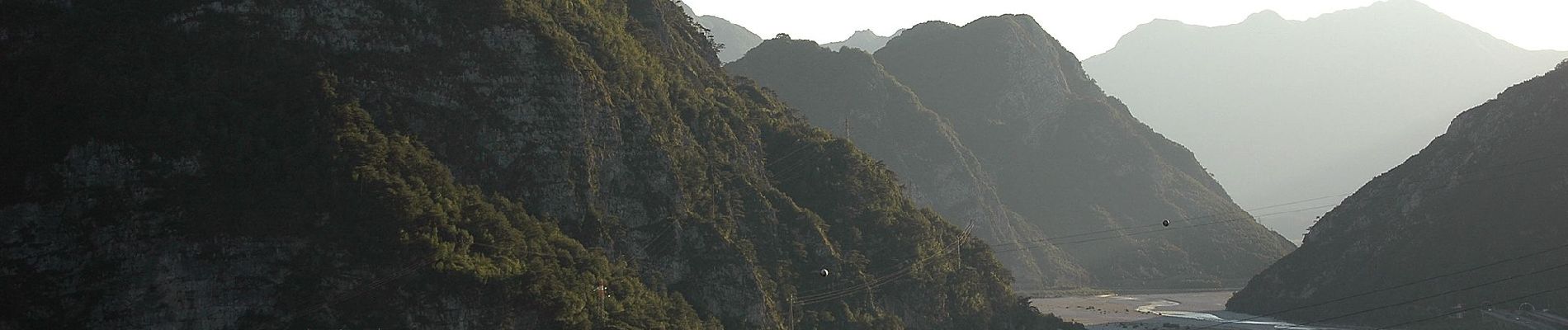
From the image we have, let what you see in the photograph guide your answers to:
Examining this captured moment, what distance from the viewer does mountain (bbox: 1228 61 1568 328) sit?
155 m

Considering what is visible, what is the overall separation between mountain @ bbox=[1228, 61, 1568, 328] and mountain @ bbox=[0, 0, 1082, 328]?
88088mm

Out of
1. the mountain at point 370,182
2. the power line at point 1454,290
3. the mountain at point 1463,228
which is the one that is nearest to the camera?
the mountain at point 370,182

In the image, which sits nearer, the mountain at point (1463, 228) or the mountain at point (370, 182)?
the mountain at point (370, 182)

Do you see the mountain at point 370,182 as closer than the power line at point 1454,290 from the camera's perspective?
Yes

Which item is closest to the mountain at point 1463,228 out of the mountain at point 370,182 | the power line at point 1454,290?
the power line at point 1454,290

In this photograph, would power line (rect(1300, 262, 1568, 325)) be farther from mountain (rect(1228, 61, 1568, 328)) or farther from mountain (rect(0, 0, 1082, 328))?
mountain (rect(0, 0, 1082, 328))

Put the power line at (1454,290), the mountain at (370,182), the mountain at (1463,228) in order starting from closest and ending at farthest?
the mountain at (370,182) → the power line at (1454,290) → the mountain at (1463,228)

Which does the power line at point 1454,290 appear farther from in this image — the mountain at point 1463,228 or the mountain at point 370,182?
the mountain at point 370,182

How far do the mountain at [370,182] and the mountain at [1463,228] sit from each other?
88.1m

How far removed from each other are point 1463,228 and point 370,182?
151563mm

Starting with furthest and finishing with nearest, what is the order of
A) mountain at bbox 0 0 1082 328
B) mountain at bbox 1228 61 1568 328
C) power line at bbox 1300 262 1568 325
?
mountain at bbox 1228 61 1568 328
power line at bbox 1300 262 1568 325
mountain at bbox 0 0 1082 328

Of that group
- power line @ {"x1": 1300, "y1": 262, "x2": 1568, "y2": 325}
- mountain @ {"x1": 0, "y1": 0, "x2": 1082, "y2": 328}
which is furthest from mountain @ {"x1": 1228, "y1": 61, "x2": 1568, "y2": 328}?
mountain @ {"x1": 0, "y1": 0, "x2": 1082, "y2": 328}

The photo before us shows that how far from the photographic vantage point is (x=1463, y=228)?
164750 mm

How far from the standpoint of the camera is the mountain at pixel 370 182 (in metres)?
81.1
